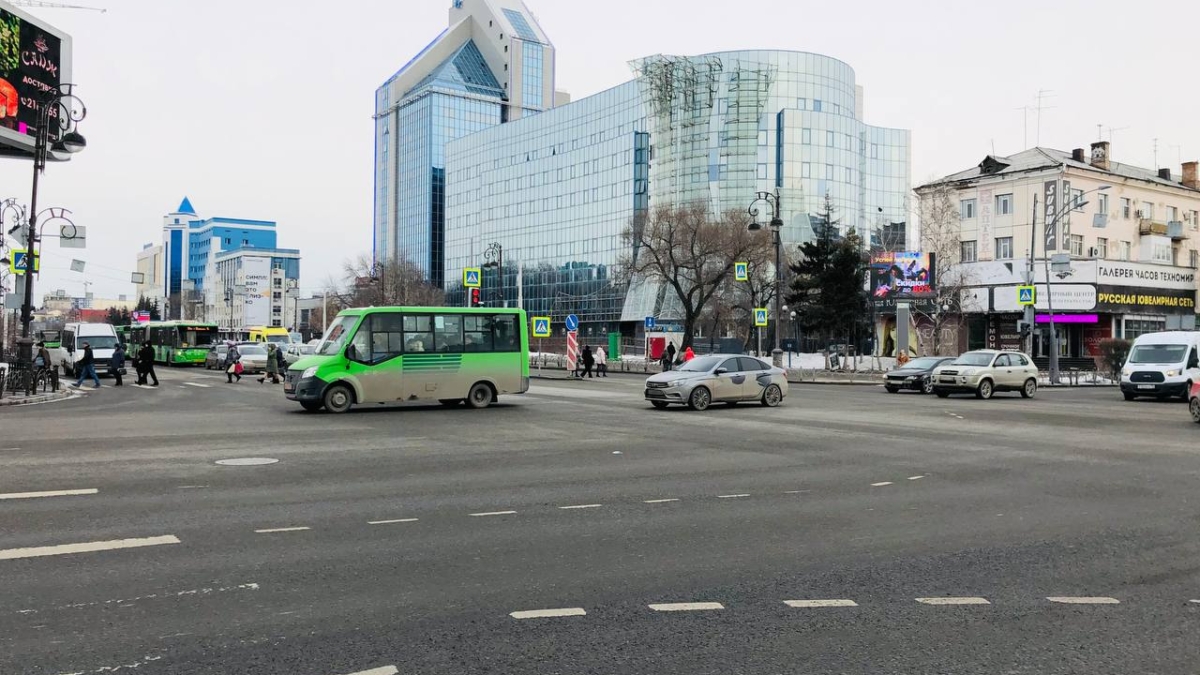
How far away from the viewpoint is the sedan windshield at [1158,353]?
95.7 ft

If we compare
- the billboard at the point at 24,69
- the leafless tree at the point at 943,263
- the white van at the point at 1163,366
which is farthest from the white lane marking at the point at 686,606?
the leafless tree at the point at 943,263

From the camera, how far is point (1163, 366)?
94.7 feet

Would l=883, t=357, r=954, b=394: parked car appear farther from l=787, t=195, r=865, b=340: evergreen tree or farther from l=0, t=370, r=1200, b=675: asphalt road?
l=0, t=370, r=1200, b=675: asphalt road

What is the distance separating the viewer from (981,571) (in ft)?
21.5

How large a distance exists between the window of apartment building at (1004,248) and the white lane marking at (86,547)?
195ft

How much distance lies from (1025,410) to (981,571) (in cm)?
1851

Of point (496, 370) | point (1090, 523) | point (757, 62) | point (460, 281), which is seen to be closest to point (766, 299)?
point (757, 62)

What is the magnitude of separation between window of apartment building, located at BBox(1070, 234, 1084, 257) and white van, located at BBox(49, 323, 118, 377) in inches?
2153

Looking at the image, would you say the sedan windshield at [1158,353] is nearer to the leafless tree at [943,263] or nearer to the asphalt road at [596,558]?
the asphalt road at [596,558]

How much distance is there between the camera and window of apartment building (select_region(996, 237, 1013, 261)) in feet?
193

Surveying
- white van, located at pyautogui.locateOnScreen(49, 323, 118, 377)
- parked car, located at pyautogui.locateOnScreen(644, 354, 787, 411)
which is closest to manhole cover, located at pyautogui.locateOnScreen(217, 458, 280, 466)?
parked car, located at pyautogui.locateOnScreen(644, 354, 787, 411)

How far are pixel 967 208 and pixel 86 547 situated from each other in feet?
205

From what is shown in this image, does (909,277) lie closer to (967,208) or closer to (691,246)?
(691,246)

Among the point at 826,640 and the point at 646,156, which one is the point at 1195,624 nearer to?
the point at 826,640
